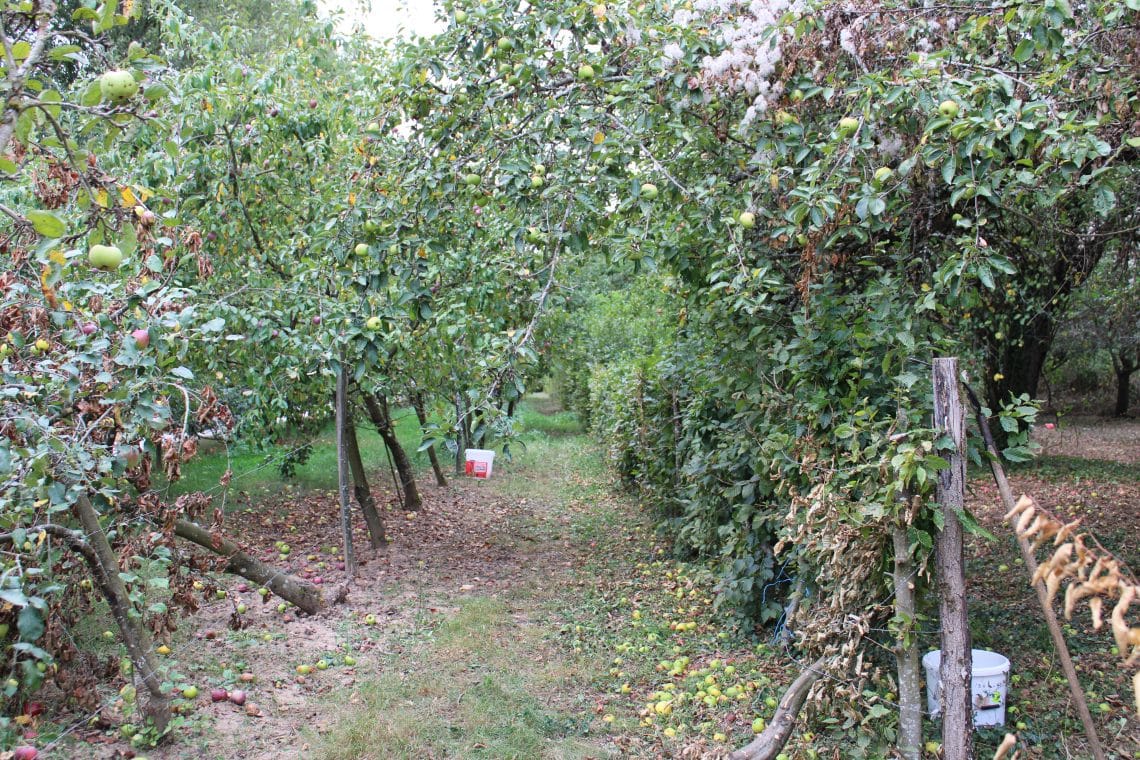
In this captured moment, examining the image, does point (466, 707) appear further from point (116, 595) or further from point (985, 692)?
point (985, 692)

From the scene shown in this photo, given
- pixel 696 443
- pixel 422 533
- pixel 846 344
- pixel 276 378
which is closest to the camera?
pixel 846 344

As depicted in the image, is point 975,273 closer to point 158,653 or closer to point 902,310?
point 902,310

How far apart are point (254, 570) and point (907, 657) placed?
3.41 metres

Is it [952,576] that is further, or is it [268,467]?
[268,467]

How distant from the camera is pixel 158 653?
4.04 meters

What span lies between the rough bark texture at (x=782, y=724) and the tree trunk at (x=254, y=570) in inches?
103

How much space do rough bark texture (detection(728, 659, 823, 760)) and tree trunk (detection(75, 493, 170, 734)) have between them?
2.41 m

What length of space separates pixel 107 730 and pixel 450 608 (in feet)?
8.00

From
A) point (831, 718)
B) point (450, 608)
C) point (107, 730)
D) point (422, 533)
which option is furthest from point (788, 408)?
point (422, 533)

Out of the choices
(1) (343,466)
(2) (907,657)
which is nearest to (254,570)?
(1) (343,466)

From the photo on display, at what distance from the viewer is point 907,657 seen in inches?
111

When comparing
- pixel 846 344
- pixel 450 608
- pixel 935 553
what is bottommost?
pixel 450 608

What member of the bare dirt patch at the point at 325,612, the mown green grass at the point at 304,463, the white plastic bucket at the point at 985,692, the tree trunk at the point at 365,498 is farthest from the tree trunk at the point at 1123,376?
the tree trunk at the point at 365,498

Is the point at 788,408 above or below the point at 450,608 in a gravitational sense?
above
